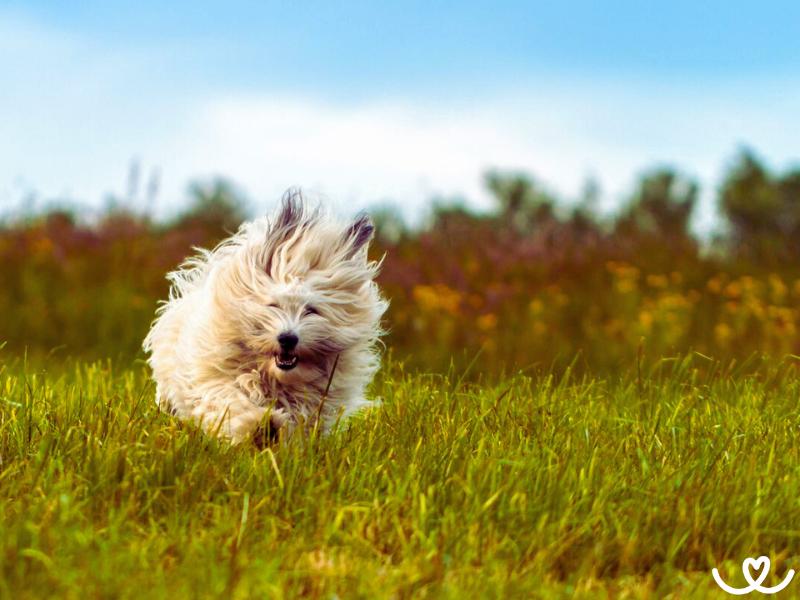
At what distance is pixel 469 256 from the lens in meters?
12.7

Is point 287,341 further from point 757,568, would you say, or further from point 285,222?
point 757,568

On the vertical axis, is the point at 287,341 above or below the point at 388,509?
above

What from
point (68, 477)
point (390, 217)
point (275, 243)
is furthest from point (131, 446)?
point (390, 217)

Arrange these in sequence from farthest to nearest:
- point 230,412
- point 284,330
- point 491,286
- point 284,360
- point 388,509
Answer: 1. point 491,286
2. point 284,360
3. point 284,330
4. point 230,412
5. point 388,509

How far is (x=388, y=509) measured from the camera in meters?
3.81

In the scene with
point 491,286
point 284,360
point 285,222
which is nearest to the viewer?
point 284,360

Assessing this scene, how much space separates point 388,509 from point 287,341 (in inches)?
53.8

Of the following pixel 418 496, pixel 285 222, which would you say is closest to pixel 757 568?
pixel 418 496

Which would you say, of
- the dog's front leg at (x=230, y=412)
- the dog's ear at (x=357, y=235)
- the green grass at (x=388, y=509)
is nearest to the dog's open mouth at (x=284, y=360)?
the dog's front leg at (x=230, y=412)

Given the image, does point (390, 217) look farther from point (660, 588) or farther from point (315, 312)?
point (660, 588)

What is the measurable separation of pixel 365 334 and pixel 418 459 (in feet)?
3.90

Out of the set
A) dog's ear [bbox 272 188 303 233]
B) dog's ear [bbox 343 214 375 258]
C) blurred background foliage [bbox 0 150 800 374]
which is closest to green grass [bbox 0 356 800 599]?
dog's ear [bbox 343 214 375 258]

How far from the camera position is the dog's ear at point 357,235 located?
5.38 metres

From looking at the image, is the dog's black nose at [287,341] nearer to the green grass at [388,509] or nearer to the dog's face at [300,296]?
the dog's face at [300,296]
